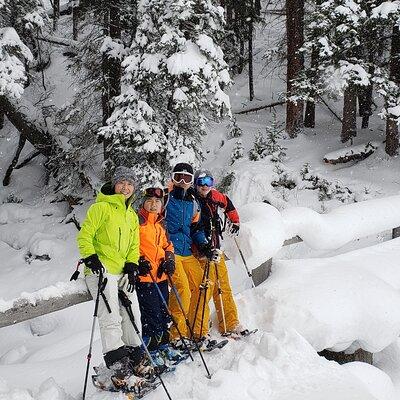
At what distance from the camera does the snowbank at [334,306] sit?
491 centimetres

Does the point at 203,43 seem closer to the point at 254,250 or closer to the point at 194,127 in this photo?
the point at 194,127

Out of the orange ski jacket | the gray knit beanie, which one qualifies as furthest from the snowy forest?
the gray knit beanie

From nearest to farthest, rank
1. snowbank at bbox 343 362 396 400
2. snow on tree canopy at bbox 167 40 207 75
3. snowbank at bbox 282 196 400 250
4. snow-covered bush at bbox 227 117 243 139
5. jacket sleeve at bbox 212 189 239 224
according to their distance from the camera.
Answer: snowbank at bbox 343 362 396 400, jacket sleeve at bbox 212 189 239 224, snowbank at bbox 282 196 400 250, snow on tree canopy at bbox 167 40 207 75, snow-covered bush at bbox 227 117 243 139

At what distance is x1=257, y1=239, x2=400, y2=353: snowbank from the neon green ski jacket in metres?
1.69

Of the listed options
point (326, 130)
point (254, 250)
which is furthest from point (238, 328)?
point (326, 130)

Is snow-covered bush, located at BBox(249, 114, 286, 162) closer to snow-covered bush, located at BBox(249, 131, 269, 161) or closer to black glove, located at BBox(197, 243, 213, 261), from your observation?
snow-covered bush, located at BBox(249, 131, 269, 161)

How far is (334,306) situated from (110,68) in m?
Result: 12.4

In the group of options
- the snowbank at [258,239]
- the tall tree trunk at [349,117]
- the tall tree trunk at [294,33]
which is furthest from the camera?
the tall tree trunk at [294,33]

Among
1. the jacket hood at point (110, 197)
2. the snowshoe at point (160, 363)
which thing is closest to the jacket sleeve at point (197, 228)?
the jacket hood at point (110, 197)

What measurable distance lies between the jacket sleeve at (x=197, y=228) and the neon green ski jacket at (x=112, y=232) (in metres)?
0.81

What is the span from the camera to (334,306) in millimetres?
5102

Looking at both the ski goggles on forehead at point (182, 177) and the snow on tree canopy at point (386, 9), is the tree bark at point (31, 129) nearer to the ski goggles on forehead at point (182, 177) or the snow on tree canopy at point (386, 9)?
the snow on tree canopy at point (386, 9)

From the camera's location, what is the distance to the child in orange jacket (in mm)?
4637

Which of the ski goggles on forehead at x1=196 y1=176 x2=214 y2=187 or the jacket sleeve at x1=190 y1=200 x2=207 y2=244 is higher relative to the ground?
the ski goggles on forehead at x1=196 y1=176 x2=214 y2=187
